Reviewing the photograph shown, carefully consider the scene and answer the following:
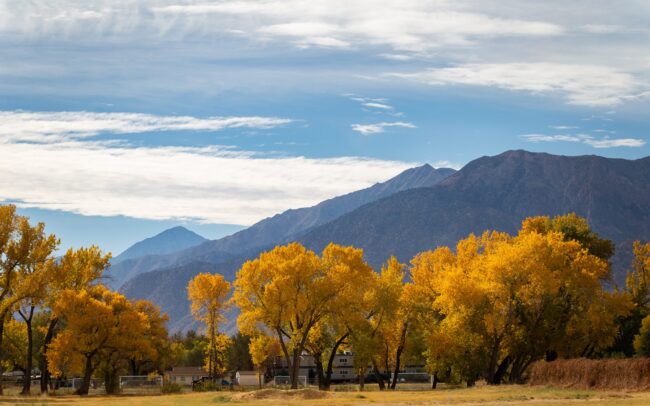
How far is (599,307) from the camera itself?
259ft

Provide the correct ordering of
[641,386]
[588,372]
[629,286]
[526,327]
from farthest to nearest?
1. [629,286]
2. [526,327]
3. [588,372]
4. [641,386]

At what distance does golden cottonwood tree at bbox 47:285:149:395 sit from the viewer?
82875 millimetres

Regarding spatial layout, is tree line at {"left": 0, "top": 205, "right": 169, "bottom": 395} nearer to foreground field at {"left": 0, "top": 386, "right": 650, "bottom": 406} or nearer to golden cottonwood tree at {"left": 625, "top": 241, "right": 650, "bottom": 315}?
foreground field at {"left": 0, "top": 386, "right": 650, "bottom": 406}

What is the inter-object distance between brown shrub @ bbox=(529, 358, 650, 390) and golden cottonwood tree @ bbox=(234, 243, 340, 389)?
22.4 m

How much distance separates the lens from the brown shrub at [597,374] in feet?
182

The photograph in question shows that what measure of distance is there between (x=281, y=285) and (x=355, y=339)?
991 cm

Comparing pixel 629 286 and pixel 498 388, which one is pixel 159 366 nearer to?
pixel 629 286

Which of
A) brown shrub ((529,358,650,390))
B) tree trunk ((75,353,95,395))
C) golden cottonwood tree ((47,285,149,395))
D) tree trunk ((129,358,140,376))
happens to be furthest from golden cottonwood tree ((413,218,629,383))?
tree trunk ((129,358,140,376))

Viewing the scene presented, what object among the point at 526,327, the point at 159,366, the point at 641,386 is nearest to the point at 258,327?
the point at 526,327

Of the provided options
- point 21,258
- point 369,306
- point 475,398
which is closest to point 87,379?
point 21,258

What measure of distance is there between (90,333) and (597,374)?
1926 inches

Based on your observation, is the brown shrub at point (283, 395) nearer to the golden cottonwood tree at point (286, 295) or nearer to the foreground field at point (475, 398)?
the foreground field at point (475, 398)

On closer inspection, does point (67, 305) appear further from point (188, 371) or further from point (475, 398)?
point (188, 371)

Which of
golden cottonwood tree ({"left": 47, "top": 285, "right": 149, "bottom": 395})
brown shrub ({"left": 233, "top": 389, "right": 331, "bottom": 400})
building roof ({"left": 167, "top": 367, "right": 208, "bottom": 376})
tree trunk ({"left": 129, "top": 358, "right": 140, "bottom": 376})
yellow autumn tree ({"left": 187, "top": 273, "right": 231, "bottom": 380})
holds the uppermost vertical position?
yellow autumn tree ({"left": 187, "top": 273, "right": 231, "bottom": 380})
